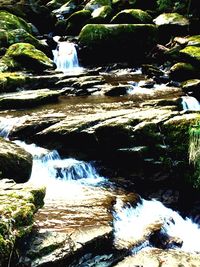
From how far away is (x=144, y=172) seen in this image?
325 inches

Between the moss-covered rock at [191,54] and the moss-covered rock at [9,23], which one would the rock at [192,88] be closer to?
the moss-covered rock at [191,54]

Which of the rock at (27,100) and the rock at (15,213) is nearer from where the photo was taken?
the rock at (15,213)

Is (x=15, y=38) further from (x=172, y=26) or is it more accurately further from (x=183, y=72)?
(x=183, y=72)

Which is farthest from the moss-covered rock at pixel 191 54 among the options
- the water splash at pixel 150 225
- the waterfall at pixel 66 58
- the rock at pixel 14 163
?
the rock at pixel 14 163

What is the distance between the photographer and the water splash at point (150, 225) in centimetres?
628

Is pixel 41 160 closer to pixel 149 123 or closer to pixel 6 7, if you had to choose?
pixel 149 123

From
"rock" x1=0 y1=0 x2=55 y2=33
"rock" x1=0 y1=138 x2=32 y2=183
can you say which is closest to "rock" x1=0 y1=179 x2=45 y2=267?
"rock" x1=0 y1=138 x2=32 y2=183

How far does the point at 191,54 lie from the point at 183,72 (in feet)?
3.17

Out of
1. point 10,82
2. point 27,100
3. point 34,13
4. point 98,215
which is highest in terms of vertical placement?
point 34,13

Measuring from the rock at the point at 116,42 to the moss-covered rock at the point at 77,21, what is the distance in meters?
3.34

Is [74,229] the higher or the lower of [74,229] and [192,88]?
the lower

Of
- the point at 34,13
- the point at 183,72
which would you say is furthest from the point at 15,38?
the point at 183,72

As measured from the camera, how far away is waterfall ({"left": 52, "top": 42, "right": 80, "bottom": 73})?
1903 centimetres

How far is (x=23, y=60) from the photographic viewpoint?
16656 mm
